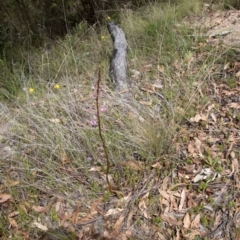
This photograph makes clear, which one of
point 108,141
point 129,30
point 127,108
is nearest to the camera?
point 108,141

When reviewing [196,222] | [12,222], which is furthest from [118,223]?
[12,222]

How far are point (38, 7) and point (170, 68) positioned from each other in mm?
3839

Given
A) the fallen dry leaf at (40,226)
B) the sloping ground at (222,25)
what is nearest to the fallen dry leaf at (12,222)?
the fallen dry leaf at (40,226)

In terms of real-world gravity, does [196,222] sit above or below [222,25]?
below

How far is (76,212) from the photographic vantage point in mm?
1992

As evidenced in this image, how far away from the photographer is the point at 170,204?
77.4 inches

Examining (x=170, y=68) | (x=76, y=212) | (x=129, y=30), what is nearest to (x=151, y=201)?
(x=76, y=212)

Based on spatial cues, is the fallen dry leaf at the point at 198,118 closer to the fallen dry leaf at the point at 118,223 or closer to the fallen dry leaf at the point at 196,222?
the fallen dry leaf at the point at 196,222

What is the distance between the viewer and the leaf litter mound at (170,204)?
183cm

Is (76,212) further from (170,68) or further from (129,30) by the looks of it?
(129,30)

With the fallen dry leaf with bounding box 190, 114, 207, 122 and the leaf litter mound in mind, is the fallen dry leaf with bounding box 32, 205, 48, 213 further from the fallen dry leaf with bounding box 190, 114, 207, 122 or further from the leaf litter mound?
the fallen dry leaf with bounding box 190, 114, 207, 122

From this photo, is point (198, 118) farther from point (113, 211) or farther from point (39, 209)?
point (39, 209)

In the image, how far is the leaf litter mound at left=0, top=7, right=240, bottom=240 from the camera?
183 cm

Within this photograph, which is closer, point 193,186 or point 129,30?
point 193,186
